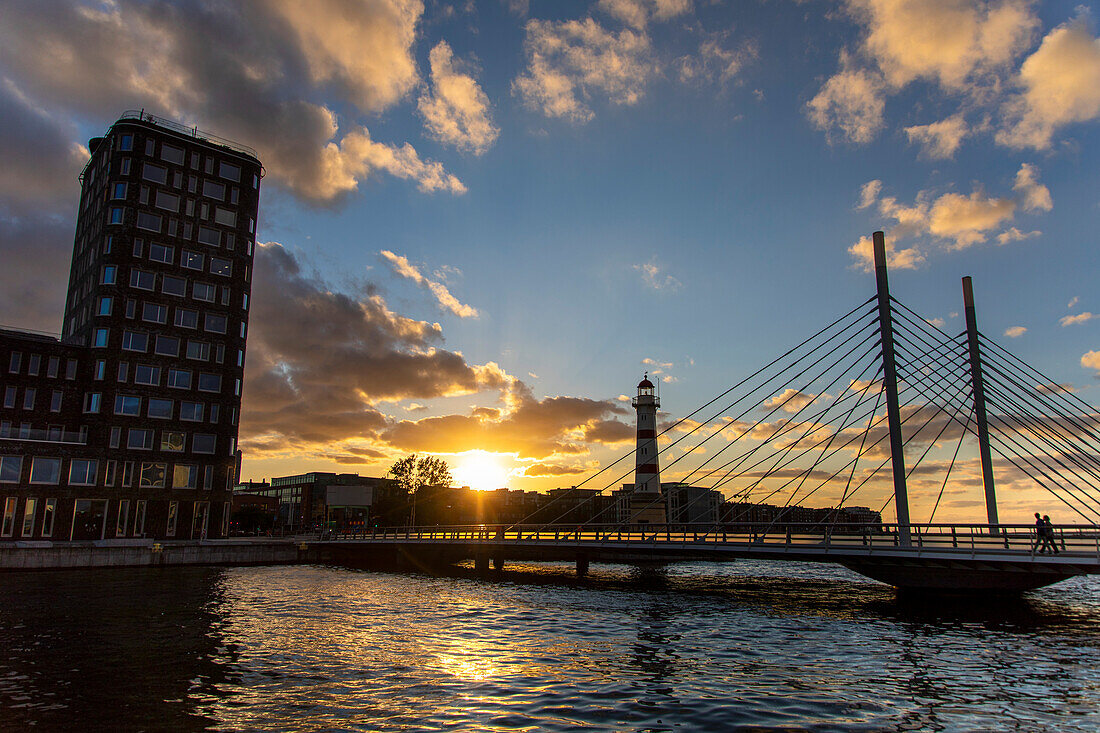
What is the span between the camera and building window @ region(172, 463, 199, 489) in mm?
60938

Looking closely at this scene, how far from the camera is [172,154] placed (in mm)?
66500

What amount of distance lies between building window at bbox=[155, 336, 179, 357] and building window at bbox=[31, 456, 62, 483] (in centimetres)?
1234

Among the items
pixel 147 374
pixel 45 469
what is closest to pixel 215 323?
pixel 147 374

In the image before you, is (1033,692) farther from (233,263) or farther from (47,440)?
(233,263)

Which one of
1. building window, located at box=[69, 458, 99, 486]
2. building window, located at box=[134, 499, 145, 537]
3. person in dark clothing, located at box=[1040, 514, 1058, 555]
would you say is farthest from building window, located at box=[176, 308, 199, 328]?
person in dark clothing, located at box=[1040, 514, 1058, 555]

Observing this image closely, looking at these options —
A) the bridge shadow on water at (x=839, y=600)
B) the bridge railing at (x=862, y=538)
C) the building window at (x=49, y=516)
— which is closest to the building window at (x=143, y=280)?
the building window at (x=49, y=516)

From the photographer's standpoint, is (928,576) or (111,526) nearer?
(928,576)

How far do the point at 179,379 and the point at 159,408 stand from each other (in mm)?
3245

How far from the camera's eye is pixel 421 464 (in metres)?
119

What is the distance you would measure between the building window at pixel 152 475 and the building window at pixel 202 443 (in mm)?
3017

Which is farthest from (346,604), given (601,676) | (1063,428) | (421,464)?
(421,464)

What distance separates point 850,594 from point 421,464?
89.6m

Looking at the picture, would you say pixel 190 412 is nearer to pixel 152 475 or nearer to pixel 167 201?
pixel 152 475

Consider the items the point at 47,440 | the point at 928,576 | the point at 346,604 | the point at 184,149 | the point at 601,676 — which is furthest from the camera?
the point at 184,149
